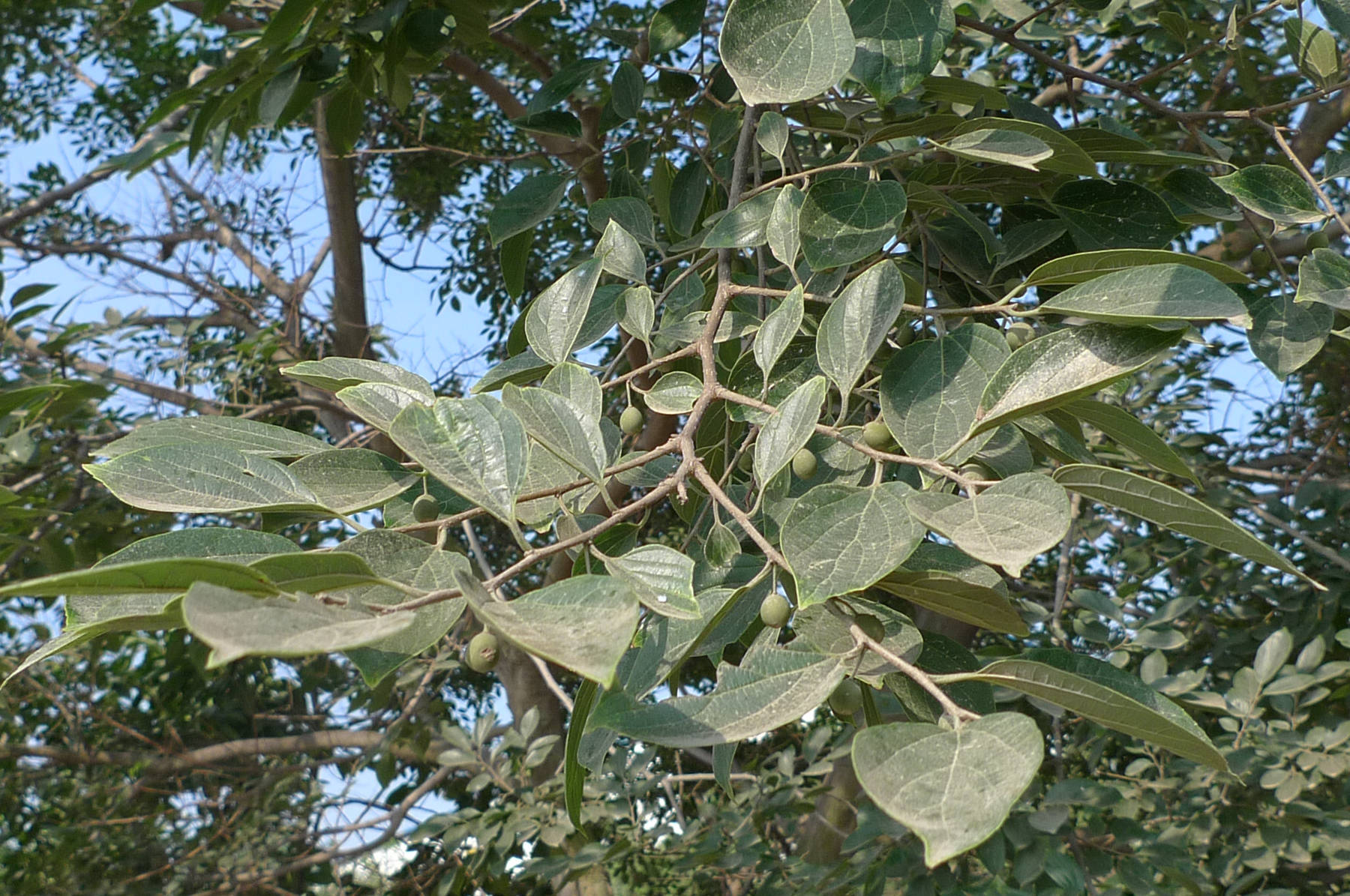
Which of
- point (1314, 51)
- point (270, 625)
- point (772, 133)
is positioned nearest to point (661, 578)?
point (270, 625)

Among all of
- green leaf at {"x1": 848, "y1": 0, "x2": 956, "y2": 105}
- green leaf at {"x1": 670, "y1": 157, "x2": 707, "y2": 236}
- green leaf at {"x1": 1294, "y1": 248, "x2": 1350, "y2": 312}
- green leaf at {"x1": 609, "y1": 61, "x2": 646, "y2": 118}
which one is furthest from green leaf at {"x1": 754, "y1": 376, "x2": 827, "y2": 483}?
green leaf at {"x1": 609, "y1": 61, "x2": 646, "y2": 118}

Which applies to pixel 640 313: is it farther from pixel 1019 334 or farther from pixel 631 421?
pixel 1019 334

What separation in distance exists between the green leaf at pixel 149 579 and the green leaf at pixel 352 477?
5.8 inches

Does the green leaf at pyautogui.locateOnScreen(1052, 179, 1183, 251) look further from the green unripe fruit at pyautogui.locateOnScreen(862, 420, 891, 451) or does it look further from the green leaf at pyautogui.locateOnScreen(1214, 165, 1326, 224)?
the green unripe fruit at pyautogui.locateOnScreen(862, 420, 891, 451)

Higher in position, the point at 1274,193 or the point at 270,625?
the point at 270,625

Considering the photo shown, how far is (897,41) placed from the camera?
0.66 metres

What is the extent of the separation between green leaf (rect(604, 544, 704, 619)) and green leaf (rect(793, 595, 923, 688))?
2.0 inches

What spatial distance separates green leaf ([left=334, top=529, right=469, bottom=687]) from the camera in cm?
40

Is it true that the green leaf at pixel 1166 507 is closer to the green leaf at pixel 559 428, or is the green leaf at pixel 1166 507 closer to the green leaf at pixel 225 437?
the green leaf at pixel 559 428

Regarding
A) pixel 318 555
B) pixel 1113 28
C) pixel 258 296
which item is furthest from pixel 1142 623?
pixel 258 296

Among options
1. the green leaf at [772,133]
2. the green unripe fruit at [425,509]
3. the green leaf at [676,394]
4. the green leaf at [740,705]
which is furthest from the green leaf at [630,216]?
the green leaf at [740,705]

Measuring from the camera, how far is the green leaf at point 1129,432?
0.51 meters

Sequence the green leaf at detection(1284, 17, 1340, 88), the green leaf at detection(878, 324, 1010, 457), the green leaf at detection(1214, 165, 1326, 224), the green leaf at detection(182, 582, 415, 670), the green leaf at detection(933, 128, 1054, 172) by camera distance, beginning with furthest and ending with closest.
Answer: the green leaf at detection(1284, 17, 1340, 88), the green leaf at detection(1214, 165, 1326, 224), the green leaf at detection(933, 128, 1054, 172), the green leaf at detection(878, 324, 1010, 457), the green leaf at detection(182, 582, 415, 670)

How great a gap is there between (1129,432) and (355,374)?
381mm
